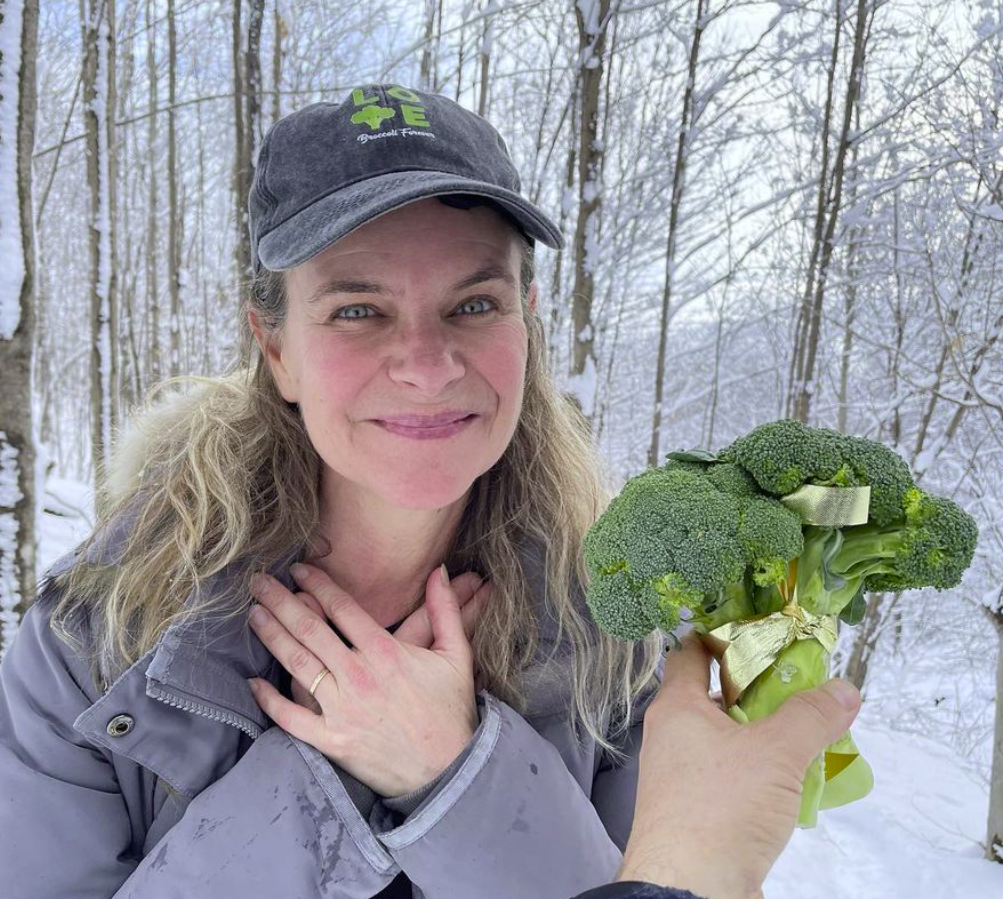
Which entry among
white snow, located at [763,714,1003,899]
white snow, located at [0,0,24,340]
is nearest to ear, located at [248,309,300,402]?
white snow, located at [0,0,24,340]

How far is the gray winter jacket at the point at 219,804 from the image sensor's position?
1081mm

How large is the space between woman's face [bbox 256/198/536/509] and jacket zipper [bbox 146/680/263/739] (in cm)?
47

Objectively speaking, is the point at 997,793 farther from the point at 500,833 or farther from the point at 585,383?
the point at 500,833

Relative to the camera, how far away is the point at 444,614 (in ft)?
4.52

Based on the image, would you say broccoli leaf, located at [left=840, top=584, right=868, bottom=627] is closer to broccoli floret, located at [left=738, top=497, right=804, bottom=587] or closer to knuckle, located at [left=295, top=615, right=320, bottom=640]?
broccoli floret, located at [left=738, top=497, right=804, bottom=587]

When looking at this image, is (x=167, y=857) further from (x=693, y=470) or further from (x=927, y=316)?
(x=927, y=316)

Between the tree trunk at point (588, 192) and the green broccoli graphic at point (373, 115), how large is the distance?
261 centimetres

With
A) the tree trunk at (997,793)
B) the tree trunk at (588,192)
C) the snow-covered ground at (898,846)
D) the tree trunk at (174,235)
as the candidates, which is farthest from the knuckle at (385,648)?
the tree trunk at (174,235)

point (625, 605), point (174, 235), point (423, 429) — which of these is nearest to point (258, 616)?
point (423, 429)

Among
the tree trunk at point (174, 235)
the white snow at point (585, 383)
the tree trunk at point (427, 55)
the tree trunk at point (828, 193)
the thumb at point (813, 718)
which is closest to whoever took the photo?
the thumb at point (813, 718)

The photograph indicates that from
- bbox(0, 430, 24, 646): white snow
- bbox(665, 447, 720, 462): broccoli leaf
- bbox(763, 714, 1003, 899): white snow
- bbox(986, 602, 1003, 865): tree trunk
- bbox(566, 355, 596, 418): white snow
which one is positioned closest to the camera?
bbox(665, 447, 720, 462): broccoli leaf

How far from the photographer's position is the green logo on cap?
1212mm

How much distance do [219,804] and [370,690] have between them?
0.30m

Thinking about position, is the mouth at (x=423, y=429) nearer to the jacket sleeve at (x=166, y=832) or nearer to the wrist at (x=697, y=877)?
the jacket sleeve at (x=166, y=832)
